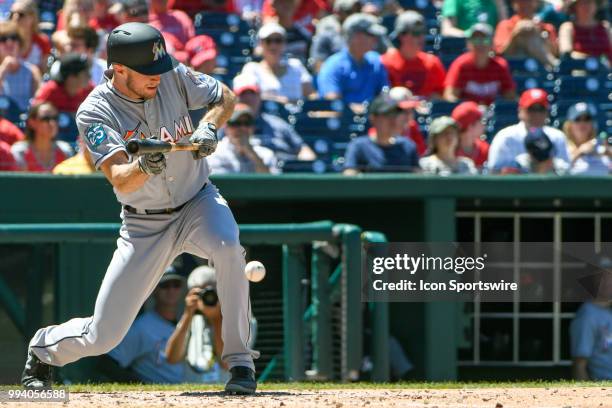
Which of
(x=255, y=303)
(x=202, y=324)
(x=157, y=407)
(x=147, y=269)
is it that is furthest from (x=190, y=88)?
(x=255, y=303)

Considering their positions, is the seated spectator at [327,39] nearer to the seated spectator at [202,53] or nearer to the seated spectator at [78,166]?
the seated spectator at [202,53]

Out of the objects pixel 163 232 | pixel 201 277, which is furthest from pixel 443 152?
pixel 163 232

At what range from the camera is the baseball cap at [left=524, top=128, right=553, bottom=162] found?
30.5 ft

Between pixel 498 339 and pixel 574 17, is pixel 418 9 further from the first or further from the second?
pixel 498 339

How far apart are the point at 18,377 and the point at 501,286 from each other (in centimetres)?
332

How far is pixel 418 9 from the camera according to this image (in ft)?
37.9

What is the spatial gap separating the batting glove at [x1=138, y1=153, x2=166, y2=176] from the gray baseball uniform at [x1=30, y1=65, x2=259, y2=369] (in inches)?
14.7

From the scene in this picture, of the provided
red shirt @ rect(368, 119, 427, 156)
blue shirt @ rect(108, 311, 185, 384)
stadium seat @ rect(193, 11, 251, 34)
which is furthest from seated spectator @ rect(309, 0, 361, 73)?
blue shirt @ rect(108, 311, 185, 384)

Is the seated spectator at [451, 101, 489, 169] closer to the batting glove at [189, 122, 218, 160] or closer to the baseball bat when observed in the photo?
the batting glove at [189, 122, 218, 160]

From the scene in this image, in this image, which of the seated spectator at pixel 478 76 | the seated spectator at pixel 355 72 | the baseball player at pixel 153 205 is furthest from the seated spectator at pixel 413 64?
the baseball player at pixel 153 205

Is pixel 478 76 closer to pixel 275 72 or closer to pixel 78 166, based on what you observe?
pixel 275 72

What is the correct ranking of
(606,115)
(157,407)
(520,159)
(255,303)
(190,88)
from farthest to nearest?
(606,115) → (520,159) → (255,303) → (190,88) → (157,407)

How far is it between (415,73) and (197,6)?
1984 mm

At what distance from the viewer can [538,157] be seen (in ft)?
30.6
